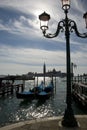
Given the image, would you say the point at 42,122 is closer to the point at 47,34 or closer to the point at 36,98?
the point at 47,34

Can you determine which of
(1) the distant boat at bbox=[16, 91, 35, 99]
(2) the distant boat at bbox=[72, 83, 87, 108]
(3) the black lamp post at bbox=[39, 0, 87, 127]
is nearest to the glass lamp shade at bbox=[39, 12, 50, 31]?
(3) the black lamp post at bbox=[39, 0, 87, 127]

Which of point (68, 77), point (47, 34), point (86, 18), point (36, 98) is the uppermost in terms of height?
point (86, 18)

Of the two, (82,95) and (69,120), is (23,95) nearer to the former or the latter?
(82,95)

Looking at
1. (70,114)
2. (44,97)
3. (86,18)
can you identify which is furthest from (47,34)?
(44,97)

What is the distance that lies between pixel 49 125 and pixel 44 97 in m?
25.1

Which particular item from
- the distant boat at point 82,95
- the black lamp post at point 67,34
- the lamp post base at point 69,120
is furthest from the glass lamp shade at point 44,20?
the distant boat at point 82,95

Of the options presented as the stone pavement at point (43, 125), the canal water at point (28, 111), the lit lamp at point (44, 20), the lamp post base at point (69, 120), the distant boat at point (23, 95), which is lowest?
the canal water at point (28, 111)

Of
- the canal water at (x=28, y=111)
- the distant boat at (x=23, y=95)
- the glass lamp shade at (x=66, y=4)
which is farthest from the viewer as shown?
the distant boat at (x=23, y=95)

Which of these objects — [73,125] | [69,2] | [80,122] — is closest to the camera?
[69,2]

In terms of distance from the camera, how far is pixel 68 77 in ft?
28.2

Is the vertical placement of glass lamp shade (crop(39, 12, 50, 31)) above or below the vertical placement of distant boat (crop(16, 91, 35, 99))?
above

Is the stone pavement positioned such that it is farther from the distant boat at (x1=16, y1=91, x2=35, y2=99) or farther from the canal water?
the distant boat at (x1=16, y1=91, x2=35, y2=99)

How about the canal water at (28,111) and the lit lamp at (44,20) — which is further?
the canal water at (28,111)

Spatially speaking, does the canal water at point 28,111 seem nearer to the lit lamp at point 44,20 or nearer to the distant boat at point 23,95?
the distant boat at point 23,95
